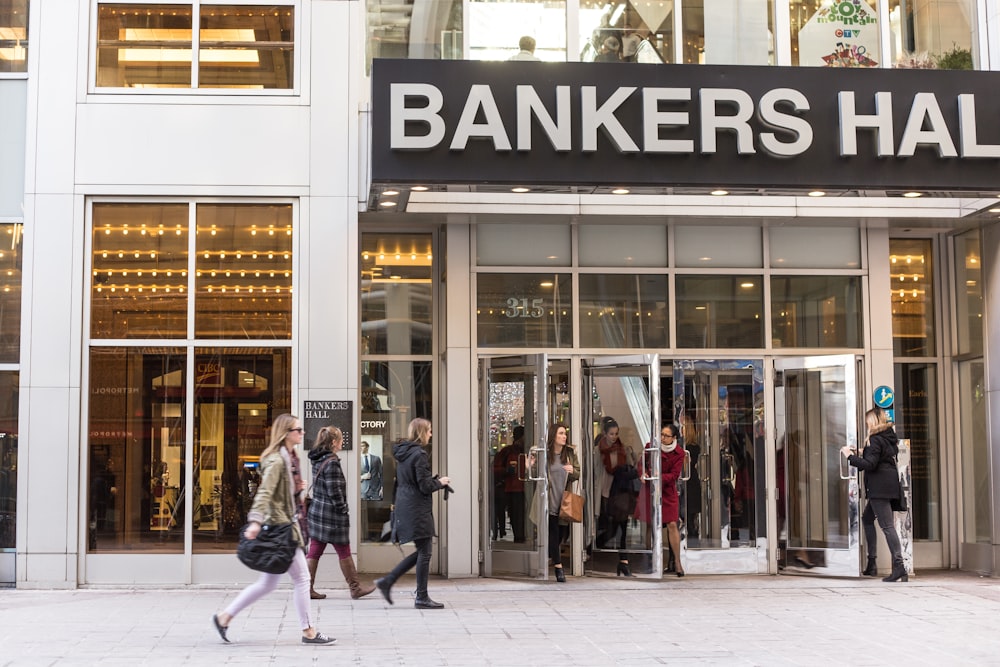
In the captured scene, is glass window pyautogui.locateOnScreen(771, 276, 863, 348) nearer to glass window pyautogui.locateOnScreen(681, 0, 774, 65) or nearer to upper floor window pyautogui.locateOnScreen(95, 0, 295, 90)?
glass window pyautogui.locateOnScreen(681, 0, 774, 65)

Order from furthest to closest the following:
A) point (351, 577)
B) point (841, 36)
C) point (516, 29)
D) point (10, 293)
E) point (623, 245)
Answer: point (623, 245) → point (841, 36) → point (516, 29) → point (10, 293) → point (351, 577)

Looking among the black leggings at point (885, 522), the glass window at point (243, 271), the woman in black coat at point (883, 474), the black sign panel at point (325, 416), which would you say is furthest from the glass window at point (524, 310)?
the black leggings at point (885, 522)

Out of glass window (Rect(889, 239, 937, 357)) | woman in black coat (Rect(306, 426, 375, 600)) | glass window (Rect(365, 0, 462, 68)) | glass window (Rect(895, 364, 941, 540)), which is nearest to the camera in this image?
woman in black coat (Rect(306, 426, 375, 600))

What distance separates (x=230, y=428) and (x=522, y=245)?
3.79 m

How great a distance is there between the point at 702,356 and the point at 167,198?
20.1 feet

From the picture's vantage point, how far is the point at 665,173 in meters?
11.0

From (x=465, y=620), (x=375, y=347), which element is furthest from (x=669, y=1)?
(x=465, y=620)

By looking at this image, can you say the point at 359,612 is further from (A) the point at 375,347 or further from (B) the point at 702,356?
(B) the point at 702,356

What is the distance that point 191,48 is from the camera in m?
12.3

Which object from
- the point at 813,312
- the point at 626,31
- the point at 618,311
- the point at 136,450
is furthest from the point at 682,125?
the point at 136,450

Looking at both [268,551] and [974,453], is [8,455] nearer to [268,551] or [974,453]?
[268,551]

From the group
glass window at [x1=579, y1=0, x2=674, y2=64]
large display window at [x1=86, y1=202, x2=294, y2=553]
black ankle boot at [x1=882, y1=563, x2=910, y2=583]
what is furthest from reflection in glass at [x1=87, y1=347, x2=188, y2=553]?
black ankle boot at [x1=882, y1=563, x2=910, y2=583]

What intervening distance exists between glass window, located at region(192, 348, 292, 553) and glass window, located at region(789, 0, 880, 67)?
22.0 feet

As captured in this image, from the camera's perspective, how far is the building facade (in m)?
11.1
